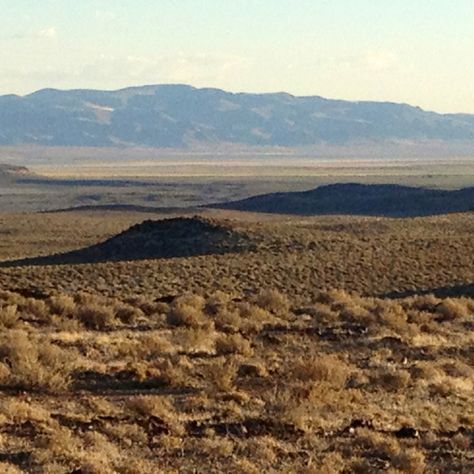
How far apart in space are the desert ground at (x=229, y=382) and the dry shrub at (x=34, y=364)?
33mm

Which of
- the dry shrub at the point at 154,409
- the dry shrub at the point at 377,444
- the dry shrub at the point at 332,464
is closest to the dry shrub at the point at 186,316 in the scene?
the dry shrub at the point at 154,409

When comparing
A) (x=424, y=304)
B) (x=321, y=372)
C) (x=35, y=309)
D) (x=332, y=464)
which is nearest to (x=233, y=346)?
(x=321, y=372)

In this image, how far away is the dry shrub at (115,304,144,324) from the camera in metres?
26.2

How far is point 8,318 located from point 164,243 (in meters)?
32.3

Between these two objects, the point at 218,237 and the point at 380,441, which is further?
the point at 218,237

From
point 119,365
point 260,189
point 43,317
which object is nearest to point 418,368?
point 119,365

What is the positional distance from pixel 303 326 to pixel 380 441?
12315 millimetres

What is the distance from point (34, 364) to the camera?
17406 mm

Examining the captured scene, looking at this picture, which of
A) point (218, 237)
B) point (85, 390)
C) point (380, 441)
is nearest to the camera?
point (380, 441)

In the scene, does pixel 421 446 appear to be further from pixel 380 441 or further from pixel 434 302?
pixel 434 302

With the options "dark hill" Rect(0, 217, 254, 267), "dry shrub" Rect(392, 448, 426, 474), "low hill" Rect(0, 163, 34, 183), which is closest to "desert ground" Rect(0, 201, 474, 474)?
"dry shrub" Rect(392, 448, 426, 474)

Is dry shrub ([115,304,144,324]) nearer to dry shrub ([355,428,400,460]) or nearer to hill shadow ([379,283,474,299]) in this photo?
dry shrub ([355,428,400,460])

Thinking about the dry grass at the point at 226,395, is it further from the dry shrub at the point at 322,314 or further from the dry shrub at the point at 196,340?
the dry shrub at the point at 322,314

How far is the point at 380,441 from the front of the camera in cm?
1402
